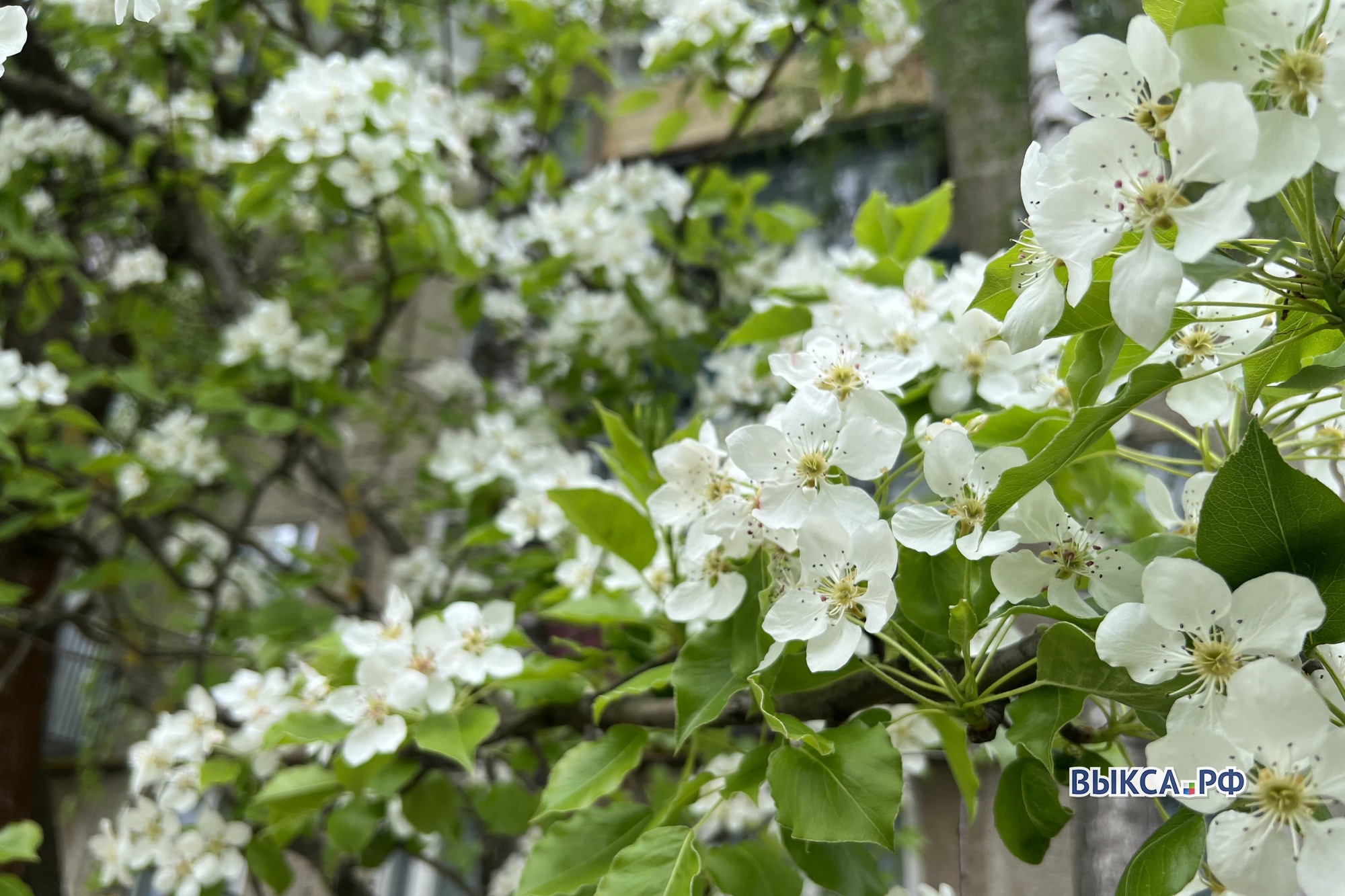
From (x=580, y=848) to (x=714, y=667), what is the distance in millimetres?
200

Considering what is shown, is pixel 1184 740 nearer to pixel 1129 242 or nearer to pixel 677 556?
pixel 1129 242

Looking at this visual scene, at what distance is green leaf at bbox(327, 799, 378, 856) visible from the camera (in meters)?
1.02

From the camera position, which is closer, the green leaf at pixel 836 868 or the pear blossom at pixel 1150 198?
the pear blossom at pixel 1150 198

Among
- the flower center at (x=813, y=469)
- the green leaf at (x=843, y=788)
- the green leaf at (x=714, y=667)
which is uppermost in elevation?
the flower center at (x=813, y=469)

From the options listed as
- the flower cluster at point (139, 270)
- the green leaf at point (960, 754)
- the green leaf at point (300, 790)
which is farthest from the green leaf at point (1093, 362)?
the flower cluster at point (139, 270)

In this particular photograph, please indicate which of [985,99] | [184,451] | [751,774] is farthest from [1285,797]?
[184,451]

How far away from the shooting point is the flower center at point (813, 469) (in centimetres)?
59

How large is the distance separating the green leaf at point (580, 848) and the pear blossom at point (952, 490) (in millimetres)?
329

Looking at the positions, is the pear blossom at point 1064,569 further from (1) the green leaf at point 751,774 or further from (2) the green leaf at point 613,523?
(2) the green leaf at point 613,523

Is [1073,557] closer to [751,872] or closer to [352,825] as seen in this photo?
[751,872]

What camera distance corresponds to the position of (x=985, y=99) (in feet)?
5.09

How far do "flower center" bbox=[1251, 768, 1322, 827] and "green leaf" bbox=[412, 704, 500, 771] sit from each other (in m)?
0.58

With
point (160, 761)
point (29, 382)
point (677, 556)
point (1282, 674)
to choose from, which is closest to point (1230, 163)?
point (1282, 674)

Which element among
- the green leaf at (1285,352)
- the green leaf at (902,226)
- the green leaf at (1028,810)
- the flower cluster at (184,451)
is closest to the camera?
the green leaf at (1285,352)
